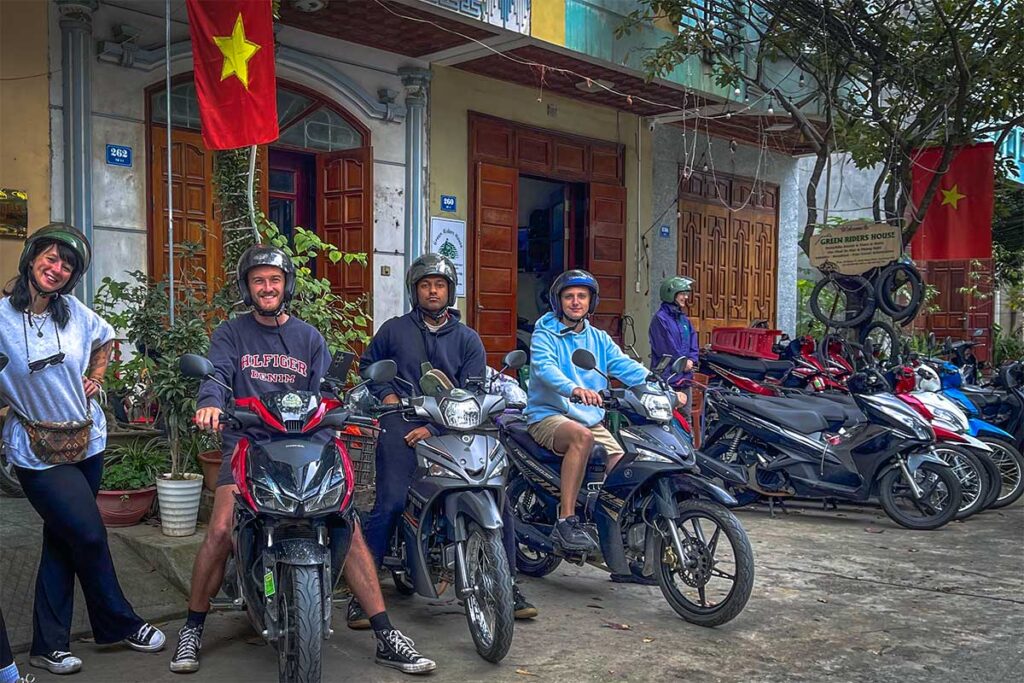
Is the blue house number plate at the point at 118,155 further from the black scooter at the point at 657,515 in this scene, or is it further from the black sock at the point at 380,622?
the black sock at the point at 380,622

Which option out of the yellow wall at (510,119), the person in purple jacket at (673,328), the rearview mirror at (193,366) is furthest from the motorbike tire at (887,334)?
the rearview mirror at (193,366)

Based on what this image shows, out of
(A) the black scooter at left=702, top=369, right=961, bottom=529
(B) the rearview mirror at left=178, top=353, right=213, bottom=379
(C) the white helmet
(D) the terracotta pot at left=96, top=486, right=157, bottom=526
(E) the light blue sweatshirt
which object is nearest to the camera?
(B) the rearview mirror at left=178, top=353, right=213, bottom=379

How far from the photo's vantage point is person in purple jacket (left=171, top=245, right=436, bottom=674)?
4086mm

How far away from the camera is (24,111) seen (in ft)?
24.8

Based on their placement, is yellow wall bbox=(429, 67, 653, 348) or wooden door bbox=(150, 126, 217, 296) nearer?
wooden door bbox=(150, 126, 217, 296)

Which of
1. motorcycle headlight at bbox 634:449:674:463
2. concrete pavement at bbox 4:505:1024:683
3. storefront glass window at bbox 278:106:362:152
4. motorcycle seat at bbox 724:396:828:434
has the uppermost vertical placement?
storefront glass window at bbox 278:106:362:152

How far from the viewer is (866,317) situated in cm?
1011

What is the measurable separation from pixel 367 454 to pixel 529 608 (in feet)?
4.23

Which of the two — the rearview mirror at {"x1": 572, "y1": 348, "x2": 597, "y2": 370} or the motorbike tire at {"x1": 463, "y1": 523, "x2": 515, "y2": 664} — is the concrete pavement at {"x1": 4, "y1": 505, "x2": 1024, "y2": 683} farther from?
the rearview mirror at {"x1": 572, "y1": 348, "x2": 597, "y2": 370}

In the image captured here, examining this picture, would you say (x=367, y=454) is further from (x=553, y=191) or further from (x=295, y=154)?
(x=553, y=191)

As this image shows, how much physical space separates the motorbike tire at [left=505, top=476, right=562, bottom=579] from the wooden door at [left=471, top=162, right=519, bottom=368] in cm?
533

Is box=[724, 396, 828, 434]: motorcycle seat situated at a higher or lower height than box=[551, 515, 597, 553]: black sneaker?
higher

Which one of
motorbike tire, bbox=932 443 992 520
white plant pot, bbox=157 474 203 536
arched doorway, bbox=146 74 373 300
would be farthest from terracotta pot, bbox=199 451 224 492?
motorbike tire, bbox=932 443 992 520

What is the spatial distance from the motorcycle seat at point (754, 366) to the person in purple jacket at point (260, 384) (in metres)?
6.00
